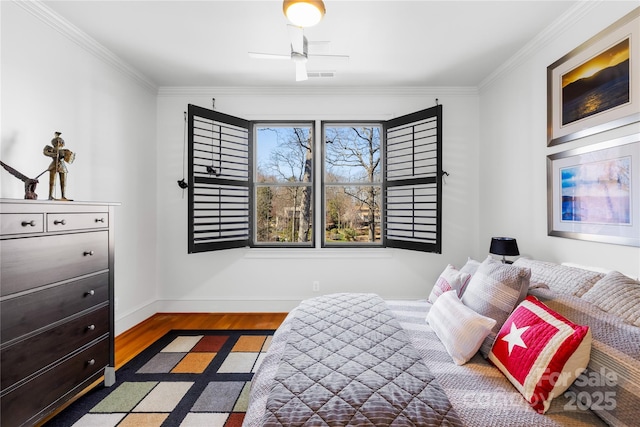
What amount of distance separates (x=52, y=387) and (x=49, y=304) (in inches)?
19.1

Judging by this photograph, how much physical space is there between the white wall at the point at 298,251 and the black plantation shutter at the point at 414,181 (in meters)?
0.28

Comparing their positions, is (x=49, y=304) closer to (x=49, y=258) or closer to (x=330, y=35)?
(x=49, y=258)

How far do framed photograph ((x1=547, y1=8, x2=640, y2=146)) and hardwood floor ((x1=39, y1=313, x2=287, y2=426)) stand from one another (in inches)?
129

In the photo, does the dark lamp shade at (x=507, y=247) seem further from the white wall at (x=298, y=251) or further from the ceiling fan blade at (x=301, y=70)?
the ceiling fan blade at (x=301, y=70)

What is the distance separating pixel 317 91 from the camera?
3.71 metres

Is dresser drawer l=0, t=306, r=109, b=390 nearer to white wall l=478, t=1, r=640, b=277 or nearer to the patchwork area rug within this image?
the patchwork area rug

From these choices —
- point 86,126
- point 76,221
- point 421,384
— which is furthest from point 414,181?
point 86,126

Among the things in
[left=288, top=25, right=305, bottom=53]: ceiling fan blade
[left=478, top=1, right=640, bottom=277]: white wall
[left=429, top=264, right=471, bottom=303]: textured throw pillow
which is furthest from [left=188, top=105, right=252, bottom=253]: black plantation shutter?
[left=478, top=1, right=640, bottom=277]: white wall

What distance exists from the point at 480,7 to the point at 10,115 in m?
3.47

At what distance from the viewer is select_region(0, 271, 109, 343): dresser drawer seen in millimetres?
1493

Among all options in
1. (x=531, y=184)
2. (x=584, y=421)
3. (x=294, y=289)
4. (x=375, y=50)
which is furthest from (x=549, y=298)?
(x=294, y=289)

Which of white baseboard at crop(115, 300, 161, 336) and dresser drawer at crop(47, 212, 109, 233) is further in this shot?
white baseboard at crop(115, 300, 161, 336)

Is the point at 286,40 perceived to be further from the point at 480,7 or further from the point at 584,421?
the point at 584,421

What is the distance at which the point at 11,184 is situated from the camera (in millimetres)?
2051
